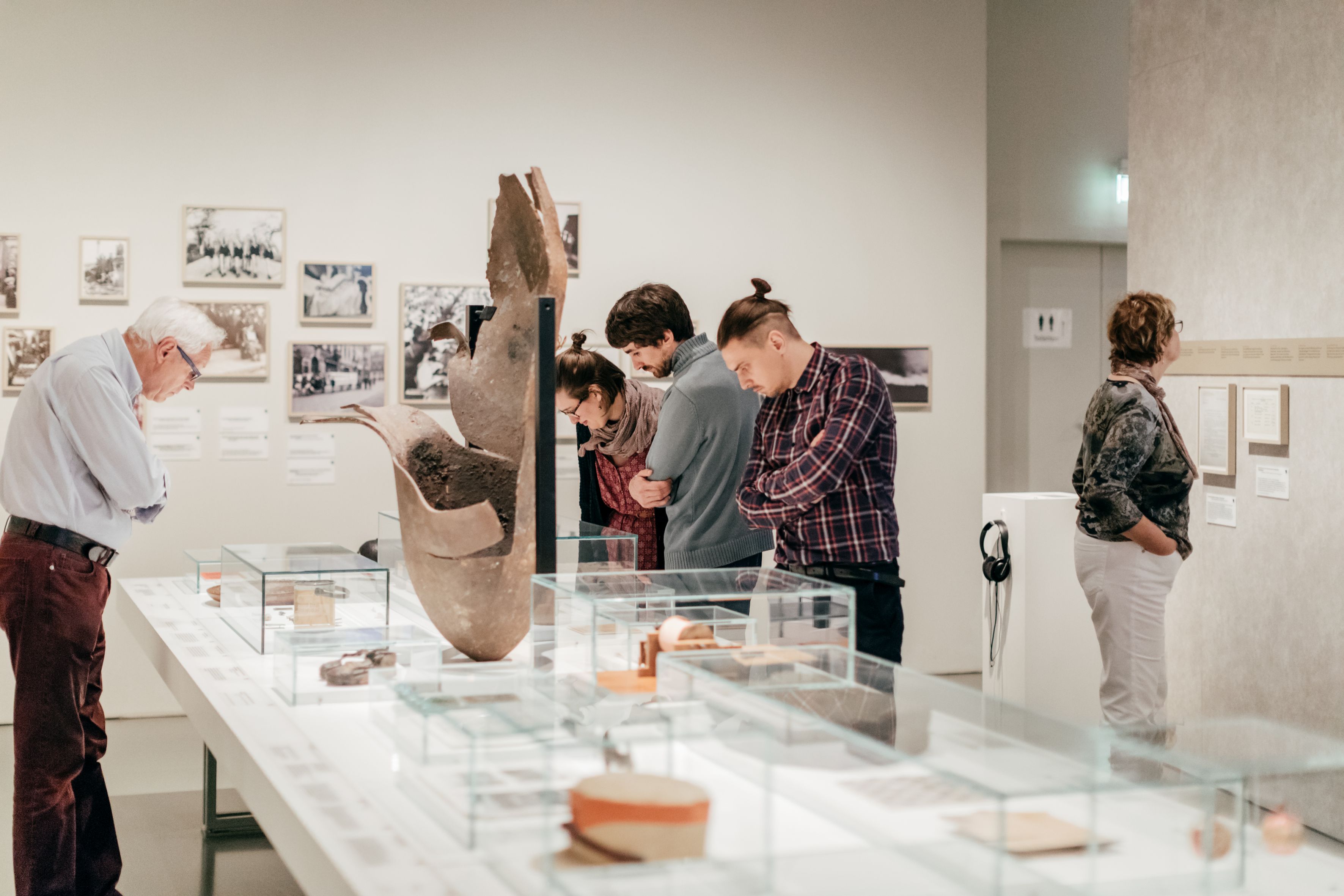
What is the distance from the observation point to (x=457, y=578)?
2.63 meters

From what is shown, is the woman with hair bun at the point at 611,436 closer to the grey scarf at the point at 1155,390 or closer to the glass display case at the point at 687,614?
the glass display case at the point at 687,614

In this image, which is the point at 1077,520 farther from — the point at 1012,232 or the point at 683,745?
the point at 1012,232

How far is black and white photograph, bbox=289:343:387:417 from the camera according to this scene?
19.3 ft

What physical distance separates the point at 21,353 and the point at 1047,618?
4.51 meters

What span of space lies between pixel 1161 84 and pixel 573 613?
146 inches

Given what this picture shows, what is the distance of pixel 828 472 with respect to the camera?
3.02 meters

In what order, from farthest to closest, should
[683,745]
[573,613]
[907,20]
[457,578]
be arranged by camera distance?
1. [907,20]
2. [457,578]
3. [573,613]
4. [683,745]

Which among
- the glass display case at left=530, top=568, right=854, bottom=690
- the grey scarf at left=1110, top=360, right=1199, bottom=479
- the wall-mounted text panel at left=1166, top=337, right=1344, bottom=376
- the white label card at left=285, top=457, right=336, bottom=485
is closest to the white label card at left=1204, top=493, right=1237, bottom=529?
the wall-mounted text panel at left=1166, top=337, right=1344, bottom=376

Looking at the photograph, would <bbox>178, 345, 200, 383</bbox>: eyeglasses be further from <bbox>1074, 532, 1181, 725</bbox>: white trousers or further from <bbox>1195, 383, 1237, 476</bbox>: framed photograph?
<bbox>1195, 383, 1237, 476</bbox>: framed photograph

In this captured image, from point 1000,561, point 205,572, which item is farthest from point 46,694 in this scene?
point 1000,561

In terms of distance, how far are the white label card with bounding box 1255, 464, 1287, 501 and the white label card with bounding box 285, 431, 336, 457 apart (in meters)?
3.97

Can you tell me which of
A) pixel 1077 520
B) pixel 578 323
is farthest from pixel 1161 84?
pixel 578 323

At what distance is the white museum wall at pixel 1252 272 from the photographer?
4113 mm

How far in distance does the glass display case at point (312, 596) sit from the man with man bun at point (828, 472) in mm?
944
